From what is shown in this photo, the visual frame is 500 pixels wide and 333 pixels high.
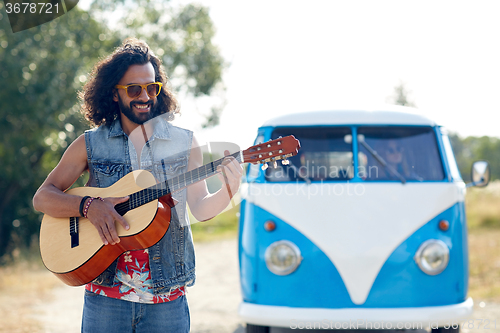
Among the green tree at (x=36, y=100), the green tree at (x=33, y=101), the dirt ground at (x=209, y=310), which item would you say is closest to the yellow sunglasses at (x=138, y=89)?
the dirt ground at (x=209, y=310)

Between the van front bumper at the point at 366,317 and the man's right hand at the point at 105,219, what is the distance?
6.41 feet

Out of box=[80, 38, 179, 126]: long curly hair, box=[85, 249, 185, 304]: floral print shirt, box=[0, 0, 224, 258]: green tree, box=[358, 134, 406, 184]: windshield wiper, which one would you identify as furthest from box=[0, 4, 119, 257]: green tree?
box=[85, 249, 185, 304]: floral print shirt

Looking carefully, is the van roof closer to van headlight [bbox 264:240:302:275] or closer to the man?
van headlight [bbox 264:240:302:275]

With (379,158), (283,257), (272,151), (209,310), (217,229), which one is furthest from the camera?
(217,229)

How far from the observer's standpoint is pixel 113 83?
7.25 feet

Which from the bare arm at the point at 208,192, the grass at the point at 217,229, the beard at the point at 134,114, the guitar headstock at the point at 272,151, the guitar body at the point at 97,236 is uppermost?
the beard at the point at 134,114

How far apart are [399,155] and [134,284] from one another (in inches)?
106

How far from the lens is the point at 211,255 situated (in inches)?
453

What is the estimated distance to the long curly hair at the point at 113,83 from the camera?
221cm

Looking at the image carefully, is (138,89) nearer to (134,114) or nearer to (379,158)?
(134,114)

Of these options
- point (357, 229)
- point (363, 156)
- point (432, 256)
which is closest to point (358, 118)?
point (363, 156)

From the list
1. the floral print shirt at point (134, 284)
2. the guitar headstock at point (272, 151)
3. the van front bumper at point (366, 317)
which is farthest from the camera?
the van front bumper at point (366, 317)

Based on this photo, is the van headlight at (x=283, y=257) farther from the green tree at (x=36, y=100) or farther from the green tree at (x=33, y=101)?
the green tree at (x=33, y=101)

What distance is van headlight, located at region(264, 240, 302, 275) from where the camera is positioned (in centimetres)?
372
